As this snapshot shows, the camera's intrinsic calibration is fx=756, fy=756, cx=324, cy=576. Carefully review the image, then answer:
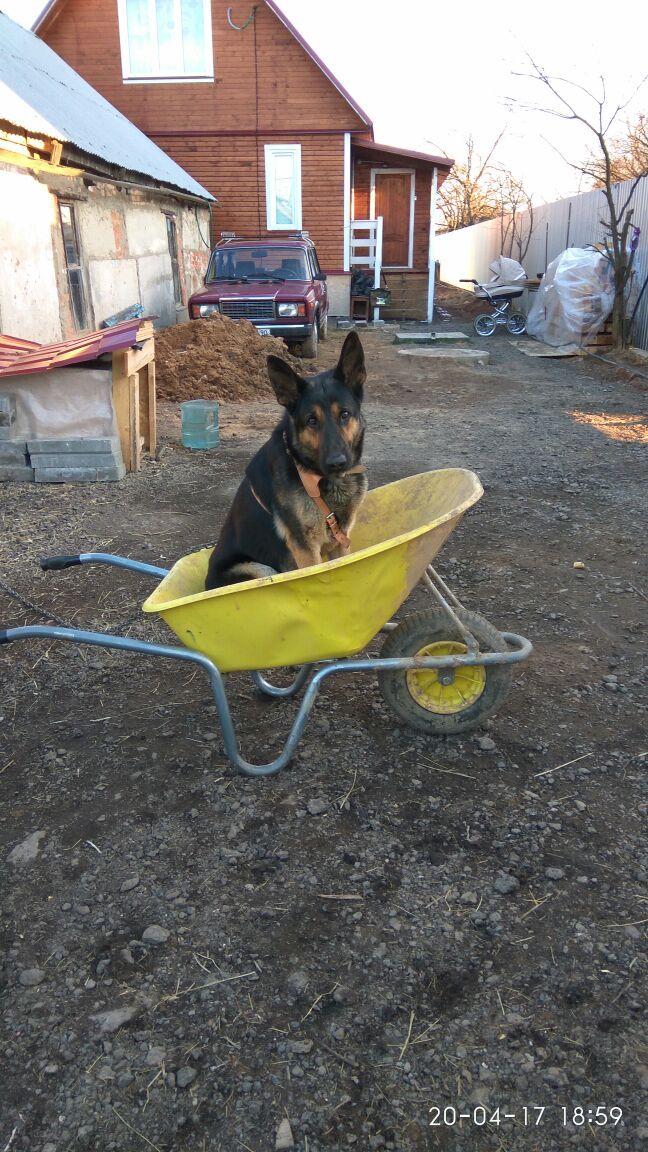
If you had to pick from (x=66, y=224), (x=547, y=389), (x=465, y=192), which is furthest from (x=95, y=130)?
(x=465, y=192)

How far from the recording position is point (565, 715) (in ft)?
10.7

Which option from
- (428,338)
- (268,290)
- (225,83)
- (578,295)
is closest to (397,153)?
(225,83)

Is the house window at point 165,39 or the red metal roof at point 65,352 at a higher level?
the house window at point 165,39

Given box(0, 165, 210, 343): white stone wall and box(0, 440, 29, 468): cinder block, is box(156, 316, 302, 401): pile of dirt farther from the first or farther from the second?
box(0, 440, 29, 468): cinder block

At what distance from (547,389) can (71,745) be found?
32.6 ft

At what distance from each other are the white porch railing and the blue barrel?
46.4 feet

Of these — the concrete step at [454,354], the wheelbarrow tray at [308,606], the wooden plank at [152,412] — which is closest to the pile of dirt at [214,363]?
the wooden plank at [152,412]

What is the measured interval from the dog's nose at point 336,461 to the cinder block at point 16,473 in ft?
15.0

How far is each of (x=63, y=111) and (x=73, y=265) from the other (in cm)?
254

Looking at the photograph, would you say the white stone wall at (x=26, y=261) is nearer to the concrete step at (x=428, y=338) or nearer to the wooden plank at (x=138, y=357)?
the wooden plank at (x=138, y=357)

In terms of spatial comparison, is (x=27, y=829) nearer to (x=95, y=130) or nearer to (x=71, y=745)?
(x=71, y=745)

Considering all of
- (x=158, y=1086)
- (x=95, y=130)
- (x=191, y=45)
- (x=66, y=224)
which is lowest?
(x=158, y=1086)

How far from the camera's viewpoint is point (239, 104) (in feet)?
62.9

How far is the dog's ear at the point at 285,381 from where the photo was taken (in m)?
2.91
